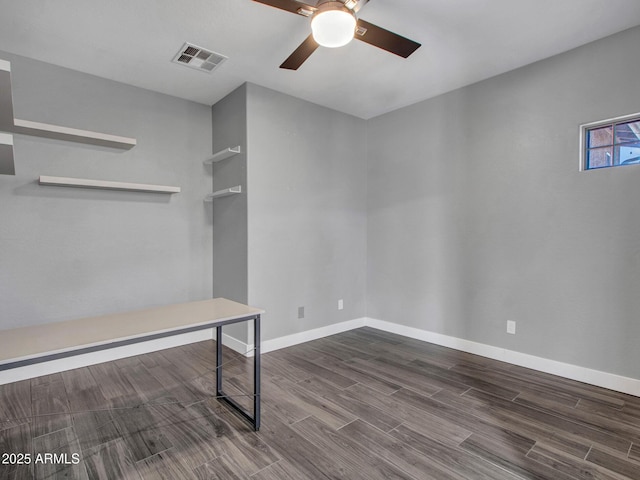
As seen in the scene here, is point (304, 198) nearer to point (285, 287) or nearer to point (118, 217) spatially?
point (285, 287)

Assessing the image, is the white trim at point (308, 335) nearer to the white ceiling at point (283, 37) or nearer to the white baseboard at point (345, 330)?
the white baseboard at point (345, 330)

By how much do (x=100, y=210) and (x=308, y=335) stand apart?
8.40 feet

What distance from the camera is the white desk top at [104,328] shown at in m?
1.49

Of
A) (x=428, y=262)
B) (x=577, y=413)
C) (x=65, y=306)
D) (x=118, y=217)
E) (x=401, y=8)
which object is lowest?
(x=577, y=413)

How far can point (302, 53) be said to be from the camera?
7.89ft

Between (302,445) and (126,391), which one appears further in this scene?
(126,391)

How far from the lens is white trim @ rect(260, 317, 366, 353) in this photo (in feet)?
11.9

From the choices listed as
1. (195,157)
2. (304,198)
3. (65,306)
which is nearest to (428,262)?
(304,198)

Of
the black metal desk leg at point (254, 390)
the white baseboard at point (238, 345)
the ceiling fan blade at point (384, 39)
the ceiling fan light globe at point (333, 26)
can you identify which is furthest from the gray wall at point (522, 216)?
the black metal desk leg at point (254, 390)

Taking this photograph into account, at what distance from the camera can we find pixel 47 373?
3.04 m

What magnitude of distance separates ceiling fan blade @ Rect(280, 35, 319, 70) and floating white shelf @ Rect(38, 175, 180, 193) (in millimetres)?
1806

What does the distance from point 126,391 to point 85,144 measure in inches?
91.1

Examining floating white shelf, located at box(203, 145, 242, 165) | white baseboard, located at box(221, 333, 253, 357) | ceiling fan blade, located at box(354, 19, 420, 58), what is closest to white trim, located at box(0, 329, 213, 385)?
white baseboard, located at box(221, 333, 253, 357)

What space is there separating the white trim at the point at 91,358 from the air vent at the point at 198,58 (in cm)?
263
